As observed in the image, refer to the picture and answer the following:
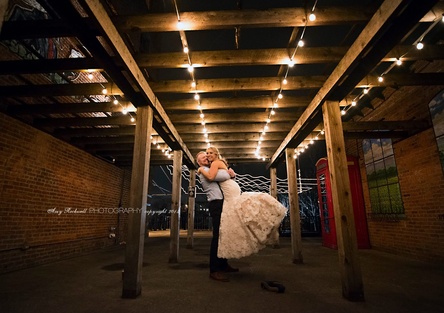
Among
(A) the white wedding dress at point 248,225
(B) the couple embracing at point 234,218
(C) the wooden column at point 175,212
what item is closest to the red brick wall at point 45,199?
(C) the wooden column at point 175,212

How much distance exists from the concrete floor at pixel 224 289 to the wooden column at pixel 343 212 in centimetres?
19

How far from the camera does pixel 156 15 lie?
2604mm

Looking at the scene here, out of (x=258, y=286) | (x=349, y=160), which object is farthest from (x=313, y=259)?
(x=349, y=160)

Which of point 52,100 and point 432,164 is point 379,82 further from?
point 52,100

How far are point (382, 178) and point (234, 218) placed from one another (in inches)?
195

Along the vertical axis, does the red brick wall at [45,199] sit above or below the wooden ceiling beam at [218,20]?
below

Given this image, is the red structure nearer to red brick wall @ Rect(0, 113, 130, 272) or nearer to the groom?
the groom

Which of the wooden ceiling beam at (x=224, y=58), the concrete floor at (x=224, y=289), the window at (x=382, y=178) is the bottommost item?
the concrete floor at (x=224, y=289)

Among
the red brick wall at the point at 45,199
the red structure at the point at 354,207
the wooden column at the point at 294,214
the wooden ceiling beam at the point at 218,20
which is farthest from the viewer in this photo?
the red structure at the point at 354,207

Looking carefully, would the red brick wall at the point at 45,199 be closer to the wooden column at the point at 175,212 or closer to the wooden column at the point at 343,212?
the wooden column at the point at 175,212

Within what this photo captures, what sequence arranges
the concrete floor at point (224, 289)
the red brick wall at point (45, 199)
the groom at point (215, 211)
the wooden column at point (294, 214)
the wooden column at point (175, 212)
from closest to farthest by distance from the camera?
1. the concrete floor at point (224, 289)
2. the groom at point (215, 211)
3. the red brick wall at point (45, 199)
4. the wooden column at point (294, 214)
5. the wooden column at point (175, 212)

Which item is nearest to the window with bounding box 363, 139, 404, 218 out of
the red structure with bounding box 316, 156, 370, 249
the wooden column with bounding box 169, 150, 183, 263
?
the red structure with bounding box 316, 156, 370, 249

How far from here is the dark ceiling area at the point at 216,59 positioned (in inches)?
96.0

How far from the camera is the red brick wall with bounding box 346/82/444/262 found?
4.64 meters
